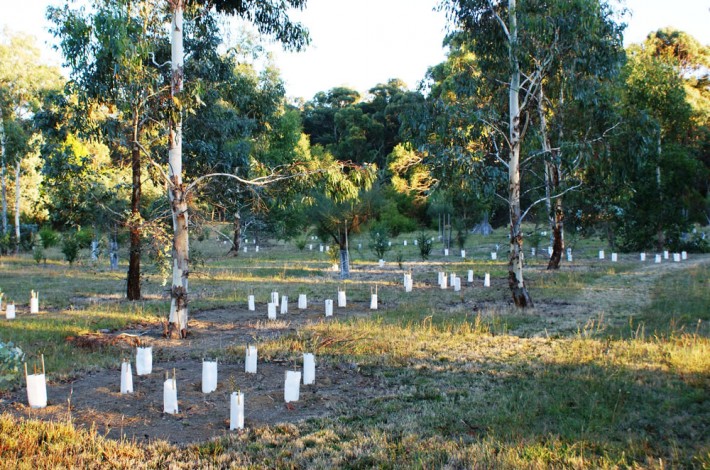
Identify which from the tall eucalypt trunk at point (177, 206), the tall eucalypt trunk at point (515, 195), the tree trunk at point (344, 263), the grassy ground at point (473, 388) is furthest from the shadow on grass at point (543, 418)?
the tree trunk at point (344, 263)

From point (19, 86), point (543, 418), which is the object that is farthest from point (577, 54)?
point (19, 86)

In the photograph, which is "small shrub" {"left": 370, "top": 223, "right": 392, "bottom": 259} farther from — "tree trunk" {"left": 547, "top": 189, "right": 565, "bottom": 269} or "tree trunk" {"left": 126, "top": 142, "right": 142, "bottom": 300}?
"tree trunk" {"left": 126, "top": 142, "right": 142, "bottom": 300}

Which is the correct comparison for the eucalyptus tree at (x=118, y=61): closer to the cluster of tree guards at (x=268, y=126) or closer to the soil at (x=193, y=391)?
the cluster of tree guards at (x=268, y=126)

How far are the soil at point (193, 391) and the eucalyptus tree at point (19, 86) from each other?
76.8ft

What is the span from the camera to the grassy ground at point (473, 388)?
4988mm

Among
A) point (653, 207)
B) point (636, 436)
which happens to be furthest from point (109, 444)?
point (653, 207)

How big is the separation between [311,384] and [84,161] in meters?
11.0

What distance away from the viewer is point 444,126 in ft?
46.7

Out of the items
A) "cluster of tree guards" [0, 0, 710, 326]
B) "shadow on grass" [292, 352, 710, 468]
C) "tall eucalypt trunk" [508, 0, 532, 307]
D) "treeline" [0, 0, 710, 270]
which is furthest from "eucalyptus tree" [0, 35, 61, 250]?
"shadow on grass" [292, 352, 710, 468]

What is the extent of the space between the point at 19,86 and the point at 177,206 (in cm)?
2644

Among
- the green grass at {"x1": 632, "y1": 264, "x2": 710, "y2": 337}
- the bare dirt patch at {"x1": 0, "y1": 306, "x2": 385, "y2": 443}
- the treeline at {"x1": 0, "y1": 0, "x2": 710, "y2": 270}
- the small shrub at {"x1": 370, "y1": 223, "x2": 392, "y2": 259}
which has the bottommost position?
the bare dirt patch at {"x1": 0, "y1": 306, "x2": 385, "y2": 443}

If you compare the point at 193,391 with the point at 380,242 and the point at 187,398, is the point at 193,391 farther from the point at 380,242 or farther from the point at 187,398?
the point at 380,242

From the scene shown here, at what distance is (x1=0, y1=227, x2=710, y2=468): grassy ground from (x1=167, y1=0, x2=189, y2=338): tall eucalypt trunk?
1917 mm

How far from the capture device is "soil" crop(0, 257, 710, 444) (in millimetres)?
6035
